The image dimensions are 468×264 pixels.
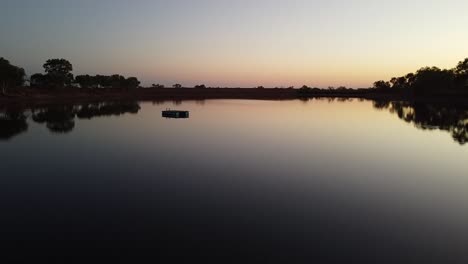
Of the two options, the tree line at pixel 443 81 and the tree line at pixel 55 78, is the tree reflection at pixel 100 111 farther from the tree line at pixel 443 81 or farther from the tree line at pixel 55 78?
the tree line at pixel 443 81

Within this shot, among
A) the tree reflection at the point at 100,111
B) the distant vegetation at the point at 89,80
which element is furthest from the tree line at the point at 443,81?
the tree reflection at the point at 100,111

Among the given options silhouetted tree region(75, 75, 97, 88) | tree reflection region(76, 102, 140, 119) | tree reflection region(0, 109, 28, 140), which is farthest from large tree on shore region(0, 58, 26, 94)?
silhouetted tree region(75, 75, 97, 88)

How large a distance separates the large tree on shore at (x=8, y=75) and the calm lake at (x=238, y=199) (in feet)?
211

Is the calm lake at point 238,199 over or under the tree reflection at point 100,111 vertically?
under

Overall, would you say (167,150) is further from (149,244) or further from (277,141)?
(149,244)

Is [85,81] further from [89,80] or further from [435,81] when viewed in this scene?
[435,81]

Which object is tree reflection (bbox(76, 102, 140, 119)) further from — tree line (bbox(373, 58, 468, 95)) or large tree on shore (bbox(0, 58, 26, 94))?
tree line (bbox(373, 58, 468, 95))

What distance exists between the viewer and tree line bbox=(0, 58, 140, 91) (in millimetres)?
89375

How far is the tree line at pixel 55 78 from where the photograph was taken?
89375 mm

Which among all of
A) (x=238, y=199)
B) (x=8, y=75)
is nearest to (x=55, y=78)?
(x=8, y=75)

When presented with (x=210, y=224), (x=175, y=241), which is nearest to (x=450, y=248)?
(x=210, y=224)

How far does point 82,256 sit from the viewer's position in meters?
10.9

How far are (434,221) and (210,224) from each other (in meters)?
8.90

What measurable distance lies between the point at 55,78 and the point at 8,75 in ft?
109
